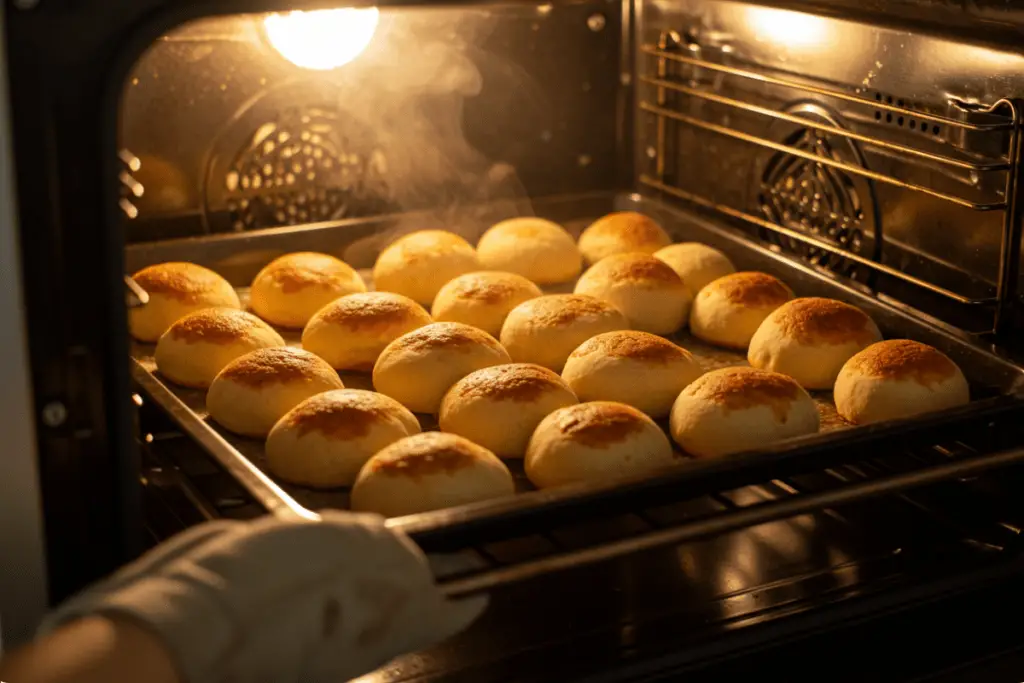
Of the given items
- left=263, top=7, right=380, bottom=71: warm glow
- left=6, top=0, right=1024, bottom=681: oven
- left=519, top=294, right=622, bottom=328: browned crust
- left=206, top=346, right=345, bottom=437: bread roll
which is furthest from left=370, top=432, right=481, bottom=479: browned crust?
left=263, top=7, right=380, bottom=71: warm glow

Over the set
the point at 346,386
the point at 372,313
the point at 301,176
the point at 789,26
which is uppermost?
the point at 789,26

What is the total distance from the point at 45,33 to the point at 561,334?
1.00 metres

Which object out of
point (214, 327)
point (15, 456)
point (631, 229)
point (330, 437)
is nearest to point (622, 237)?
point (631, 229)

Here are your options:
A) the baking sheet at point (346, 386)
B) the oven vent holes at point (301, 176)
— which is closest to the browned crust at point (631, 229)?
the baking sheet at point (346, 386)

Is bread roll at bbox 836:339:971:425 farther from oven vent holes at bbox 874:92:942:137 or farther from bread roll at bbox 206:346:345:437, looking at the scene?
bread roll at bbox 206:346:345:437

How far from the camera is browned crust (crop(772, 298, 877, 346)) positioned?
6.15 ft

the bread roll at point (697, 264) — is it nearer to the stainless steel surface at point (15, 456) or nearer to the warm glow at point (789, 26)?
the warm glow at point (789, 26)

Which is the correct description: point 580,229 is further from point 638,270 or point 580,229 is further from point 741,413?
point 741,413

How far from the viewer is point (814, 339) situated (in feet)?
6.14

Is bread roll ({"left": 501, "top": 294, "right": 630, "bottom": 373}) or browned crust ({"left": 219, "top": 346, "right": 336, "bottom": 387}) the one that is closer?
browned crust ({"left": 219, "top": 346, "right": 336, "bottom": 387})

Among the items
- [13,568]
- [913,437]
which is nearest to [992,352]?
[913,437]

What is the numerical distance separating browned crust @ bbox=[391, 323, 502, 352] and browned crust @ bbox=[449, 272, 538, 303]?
0.58 feet

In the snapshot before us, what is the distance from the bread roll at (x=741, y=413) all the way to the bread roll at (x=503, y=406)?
16 centimetres

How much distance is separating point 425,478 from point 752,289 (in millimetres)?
763
